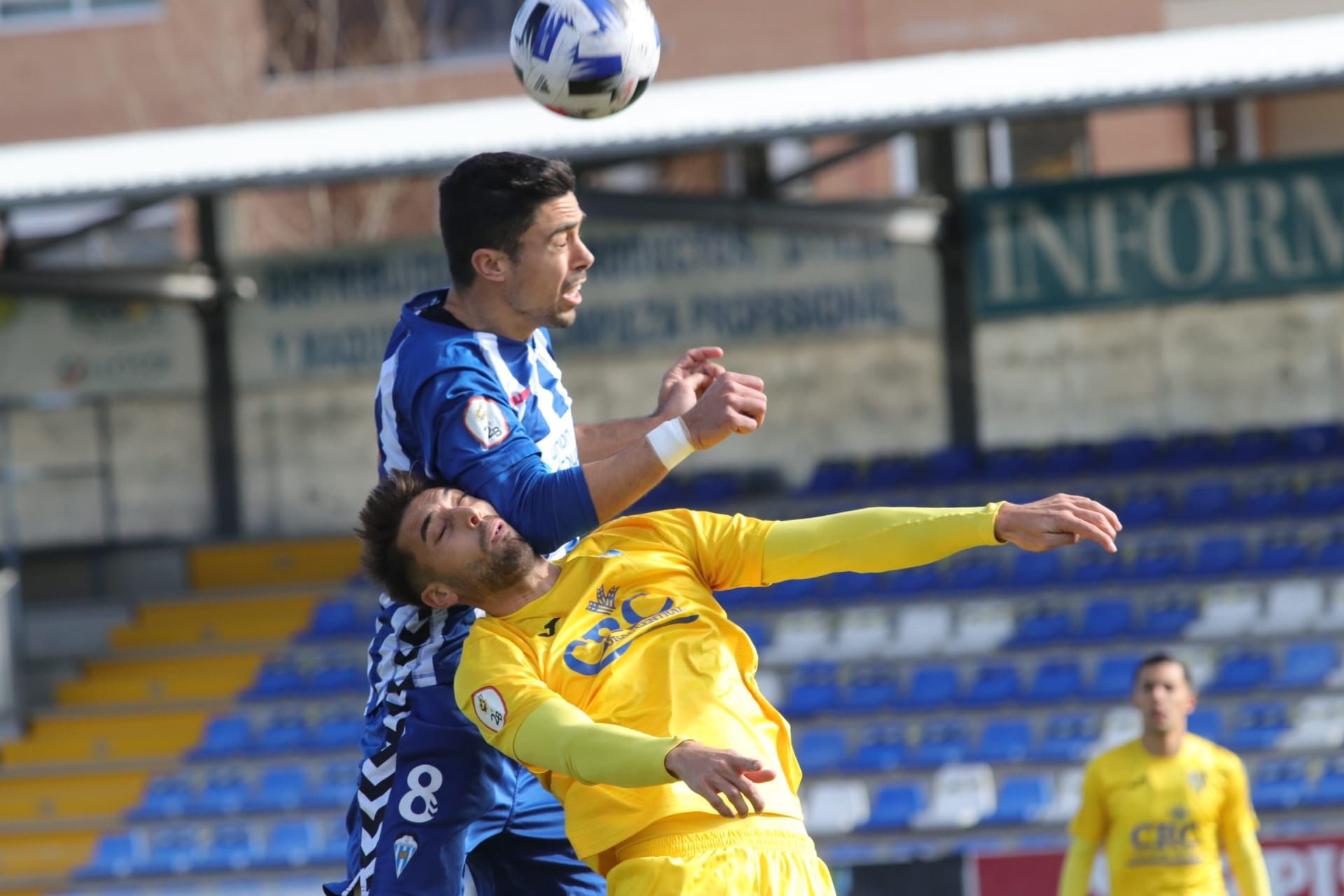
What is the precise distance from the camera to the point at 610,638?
316 centimetres

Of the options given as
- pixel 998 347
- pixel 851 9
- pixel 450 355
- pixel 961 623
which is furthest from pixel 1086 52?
pixel 450 355

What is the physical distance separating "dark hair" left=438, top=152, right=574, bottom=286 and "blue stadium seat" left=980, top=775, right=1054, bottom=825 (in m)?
7.49

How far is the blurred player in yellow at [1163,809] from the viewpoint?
22.4ft

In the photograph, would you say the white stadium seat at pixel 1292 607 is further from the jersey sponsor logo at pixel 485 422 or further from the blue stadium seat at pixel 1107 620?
the jersey sponsor logo at pixel 485 422

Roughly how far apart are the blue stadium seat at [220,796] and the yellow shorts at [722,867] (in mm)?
9439

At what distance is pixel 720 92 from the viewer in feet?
39.5

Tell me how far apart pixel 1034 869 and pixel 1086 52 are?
5.77m

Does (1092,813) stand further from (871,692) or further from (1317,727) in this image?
(871,692)

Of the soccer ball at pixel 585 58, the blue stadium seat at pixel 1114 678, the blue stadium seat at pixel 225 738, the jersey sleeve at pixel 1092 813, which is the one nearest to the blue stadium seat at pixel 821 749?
the blue stadium seat at pixel 1114 678

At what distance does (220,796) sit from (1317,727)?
6.94 meters

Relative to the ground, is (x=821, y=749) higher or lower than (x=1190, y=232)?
lower

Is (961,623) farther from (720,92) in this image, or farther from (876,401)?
(720,92)

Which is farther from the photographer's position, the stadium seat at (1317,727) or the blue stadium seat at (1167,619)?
the blue stadium seat at (1167,619)

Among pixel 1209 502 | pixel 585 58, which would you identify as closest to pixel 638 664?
pixel 585 58
